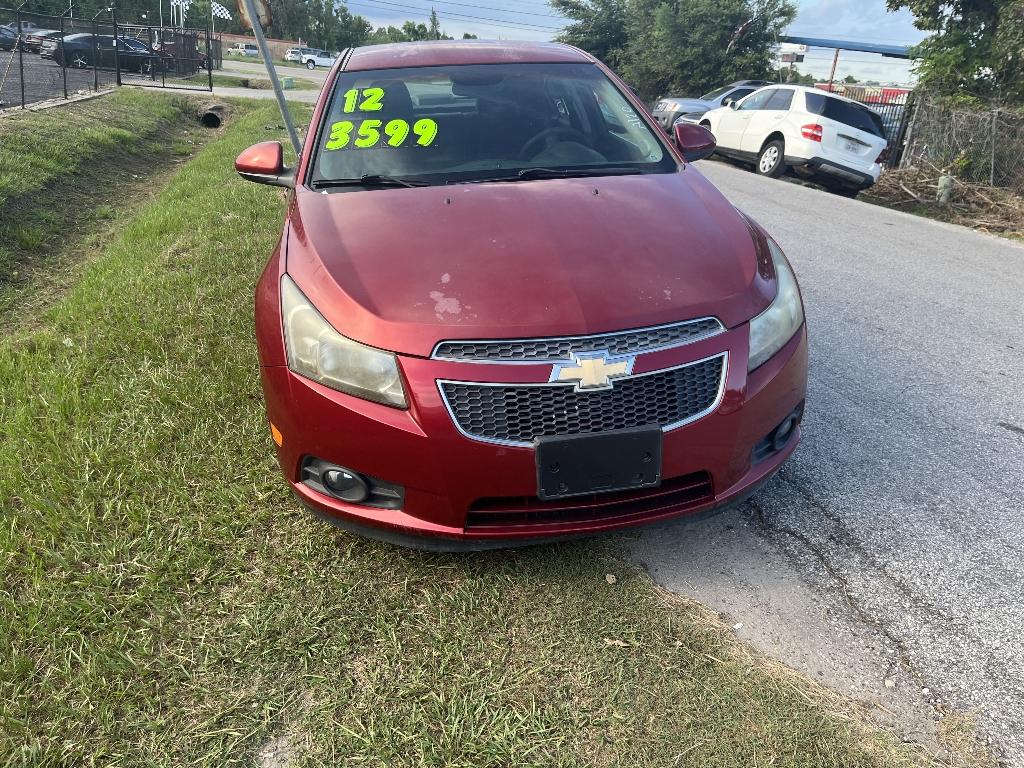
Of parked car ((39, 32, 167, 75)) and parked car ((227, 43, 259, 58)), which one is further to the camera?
parked car ((227, 43, 259, 58))

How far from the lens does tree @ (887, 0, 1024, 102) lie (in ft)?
43.5

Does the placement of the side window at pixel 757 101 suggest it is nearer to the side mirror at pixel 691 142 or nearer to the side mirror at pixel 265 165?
the side mirror at pixel 691 142

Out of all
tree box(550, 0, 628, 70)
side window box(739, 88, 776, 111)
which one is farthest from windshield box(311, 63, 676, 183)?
tree box(550, 0, 628, 70)

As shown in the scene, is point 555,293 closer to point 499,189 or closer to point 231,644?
point 499,189

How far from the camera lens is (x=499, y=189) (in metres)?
2.82

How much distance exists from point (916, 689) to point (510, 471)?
4.09 feet

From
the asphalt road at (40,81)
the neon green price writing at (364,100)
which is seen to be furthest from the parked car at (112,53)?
the neon green price writing at (364,100)

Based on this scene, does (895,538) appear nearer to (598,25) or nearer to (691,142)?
(691,142)

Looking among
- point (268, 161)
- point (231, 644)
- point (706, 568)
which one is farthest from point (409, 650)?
point (268, 161)

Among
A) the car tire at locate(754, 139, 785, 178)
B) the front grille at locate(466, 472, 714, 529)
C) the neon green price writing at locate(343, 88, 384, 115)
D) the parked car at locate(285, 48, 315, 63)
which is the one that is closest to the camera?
the front grille at locate(466, 472, 714, 529)

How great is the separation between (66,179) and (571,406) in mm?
8151

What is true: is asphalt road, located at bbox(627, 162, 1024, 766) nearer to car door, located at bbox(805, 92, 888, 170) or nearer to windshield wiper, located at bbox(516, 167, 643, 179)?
windshield wiper, located at bbox(516, 167, 643, 179)

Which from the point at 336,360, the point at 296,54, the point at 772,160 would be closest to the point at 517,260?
the point at 336,360

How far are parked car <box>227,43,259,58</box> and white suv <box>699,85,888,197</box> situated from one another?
6016cm
